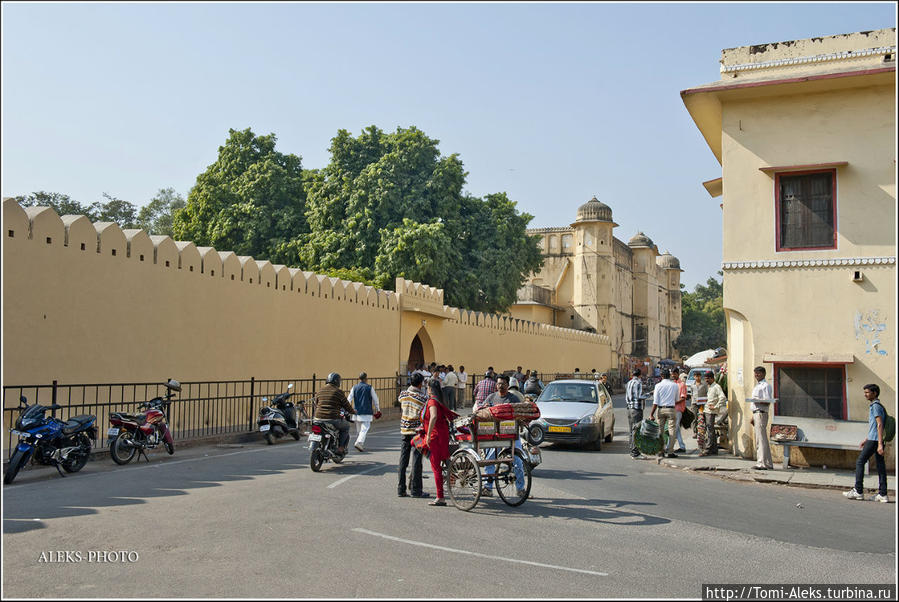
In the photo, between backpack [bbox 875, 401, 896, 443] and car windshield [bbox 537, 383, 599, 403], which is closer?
backpack [bbox 875, 401, 896, 443]

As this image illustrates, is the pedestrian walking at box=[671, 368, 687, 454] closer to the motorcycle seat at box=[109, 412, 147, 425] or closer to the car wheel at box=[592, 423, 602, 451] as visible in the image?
the car wheel at box=[592, 423, 602, 451]

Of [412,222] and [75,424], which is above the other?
[412,222]

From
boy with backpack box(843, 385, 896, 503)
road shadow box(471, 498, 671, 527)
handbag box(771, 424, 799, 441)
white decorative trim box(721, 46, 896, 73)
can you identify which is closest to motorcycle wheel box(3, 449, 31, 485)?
road shadow box(471, 498, 671, 527)

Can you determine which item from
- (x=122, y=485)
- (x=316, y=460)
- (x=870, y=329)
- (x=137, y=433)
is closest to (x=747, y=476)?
(x=870, y=329)

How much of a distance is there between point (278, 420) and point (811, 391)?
10.3 metres

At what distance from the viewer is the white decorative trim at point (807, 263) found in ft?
44.0

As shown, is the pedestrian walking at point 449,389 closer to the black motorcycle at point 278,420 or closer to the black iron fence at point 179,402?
the black iron fence at point 179,402

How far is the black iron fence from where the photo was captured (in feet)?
42.8

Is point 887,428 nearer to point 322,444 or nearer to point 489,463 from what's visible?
point 489,463

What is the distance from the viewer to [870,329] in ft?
43.8

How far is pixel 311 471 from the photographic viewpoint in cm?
1187

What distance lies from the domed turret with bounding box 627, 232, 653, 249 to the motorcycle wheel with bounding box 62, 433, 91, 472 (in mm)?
64349

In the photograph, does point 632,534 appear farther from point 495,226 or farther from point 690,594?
point 495,226

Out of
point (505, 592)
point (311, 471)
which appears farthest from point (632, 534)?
point (311, 471)
